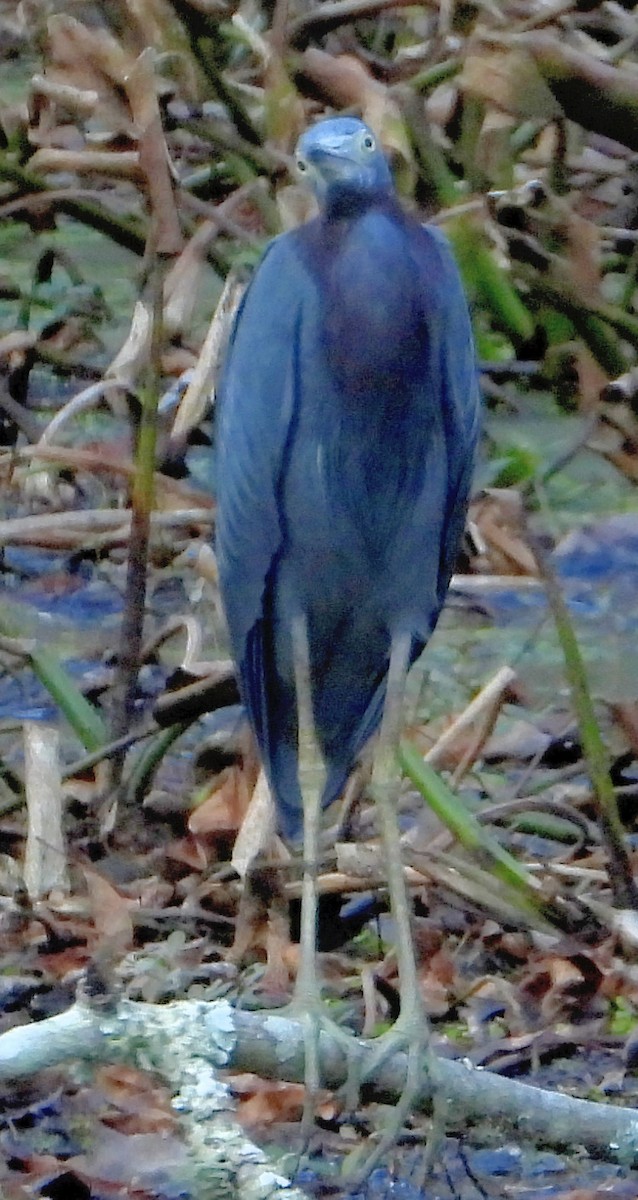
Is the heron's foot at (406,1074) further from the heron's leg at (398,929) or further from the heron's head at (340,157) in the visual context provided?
the heron's head at (340,157)

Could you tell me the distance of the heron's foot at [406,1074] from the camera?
2.58 metres

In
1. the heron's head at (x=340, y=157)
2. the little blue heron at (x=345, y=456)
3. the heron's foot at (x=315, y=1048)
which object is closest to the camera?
the heron's foot at (x=315, y=1048)

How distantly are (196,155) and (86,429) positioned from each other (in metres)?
0.79

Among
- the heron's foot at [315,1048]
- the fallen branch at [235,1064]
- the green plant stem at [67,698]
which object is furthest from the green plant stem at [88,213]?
the fallen branch at [235,1064]

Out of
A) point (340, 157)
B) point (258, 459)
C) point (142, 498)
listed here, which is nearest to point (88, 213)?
point (142, 498)

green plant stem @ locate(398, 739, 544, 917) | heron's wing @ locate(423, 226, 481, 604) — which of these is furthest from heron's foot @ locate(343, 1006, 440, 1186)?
heron's wing @ locate(423, 226, 481, 604)

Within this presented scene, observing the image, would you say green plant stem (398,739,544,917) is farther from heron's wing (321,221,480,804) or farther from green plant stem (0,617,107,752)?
green plant stem (0,617,107,752)

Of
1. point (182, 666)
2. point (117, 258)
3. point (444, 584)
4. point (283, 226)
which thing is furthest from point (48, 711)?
point (117, 258)

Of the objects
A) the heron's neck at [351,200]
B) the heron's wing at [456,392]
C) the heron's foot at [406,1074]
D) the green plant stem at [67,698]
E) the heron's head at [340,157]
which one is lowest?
the green plant stem at [67,698]

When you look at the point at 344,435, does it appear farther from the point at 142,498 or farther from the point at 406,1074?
the point at 406,1074

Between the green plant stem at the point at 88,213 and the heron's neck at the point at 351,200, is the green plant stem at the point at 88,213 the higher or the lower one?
the lower one

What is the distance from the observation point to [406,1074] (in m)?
2.63

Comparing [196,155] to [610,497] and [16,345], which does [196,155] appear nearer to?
[16,345]

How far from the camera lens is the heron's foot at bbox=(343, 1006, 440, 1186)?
2.58 metres
